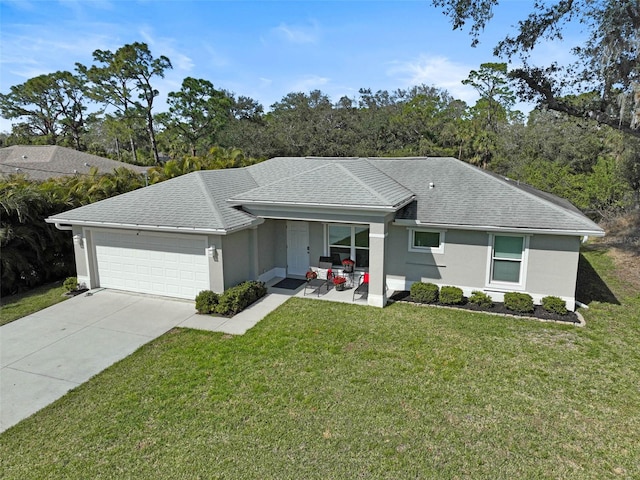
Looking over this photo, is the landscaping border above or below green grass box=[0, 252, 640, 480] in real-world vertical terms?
above

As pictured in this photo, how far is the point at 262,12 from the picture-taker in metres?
14.9

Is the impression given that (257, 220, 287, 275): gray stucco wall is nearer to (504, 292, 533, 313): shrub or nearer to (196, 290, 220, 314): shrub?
(196, 290, 220, 314): shrub

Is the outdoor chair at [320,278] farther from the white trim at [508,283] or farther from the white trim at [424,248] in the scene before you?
the white trim at [508,283]

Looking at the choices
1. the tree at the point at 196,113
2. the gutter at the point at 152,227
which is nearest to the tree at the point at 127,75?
the tree at the point at 196,113

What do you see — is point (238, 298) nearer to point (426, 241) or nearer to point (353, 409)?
point (353, 409)

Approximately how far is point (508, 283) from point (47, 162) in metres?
27.3

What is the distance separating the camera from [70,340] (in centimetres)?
946

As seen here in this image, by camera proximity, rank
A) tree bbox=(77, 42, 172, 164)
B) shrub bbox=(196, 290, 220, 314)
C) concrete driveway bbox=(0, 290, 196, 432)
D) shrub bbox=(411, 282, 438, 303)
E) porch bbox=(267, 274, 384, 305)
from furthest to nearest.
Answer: tree bbox=(77, 42, 172, 164)
porch bbox=(267, 274, 384, 305)
shrub bbox=(411, 282, 438, 303)
shrub bbox=(196, 290, 220, 314)
concrete driveway bbox=(0, 290, 196, 432)

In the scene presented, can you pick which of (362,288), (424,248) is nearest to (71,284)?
(362,288)

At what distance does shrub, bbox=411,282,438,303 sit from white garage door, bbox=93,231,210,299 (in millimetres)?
6514

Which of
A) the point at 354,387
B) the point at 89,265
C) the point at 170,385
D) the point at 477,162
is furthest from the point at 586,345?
the point at 477,162

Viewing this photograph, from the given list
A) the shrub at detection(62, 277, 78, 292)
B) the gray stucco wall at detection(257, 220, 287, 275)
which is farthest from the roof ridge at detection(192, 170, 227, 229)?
the shrub at detection(62, 277, 78, 292)


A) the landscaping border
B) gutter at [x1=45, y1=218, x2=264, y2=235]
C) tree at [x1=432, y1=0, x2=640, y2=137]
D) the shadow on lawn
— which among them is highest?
tree at [x1=432, y1=0, x2=640, y2=137]

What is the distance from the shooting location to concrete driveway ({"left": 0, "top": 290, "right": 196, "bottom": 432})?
7.35 m
